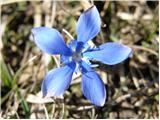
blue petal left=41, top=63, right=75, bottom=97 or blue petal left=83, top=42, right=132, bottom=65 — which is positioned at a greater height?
blue petal left=83, top=42, right=132, bottom=65

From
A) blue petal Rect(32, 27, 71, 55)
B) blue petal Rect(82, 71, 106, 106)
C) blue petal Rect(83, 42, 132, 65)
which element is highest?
blue petal Rect(32, 27, 71, 55)

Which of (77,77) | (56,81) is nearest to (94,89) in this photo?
(56,81)

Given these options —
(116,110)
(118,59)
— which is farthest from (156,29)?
(118,59)

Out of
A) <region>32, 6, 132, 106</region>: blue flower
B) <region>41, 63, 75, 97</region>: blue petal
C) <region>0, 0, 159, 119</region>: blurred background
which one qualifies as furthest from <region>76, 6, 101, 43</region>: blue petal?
<region>0, 0, 159, 119</region>: blurred background

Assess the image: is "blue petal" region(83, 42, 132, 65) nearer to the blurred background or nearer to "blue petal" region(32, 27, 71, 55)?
"blue petal" region(32, 27, 71, 55)

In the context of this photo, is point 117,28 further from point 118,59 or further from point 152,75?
point 118,59

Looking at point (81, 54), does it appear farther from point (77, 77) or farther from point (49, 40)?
point (77, 77)

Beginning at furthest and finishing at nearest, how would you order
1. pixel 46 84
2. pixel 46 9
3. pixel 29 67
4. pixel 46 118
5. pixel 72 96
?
pixel 46 9 < pixel 29 67 < pixel 72 96 < pixel 46 118 < pixel 46 84
